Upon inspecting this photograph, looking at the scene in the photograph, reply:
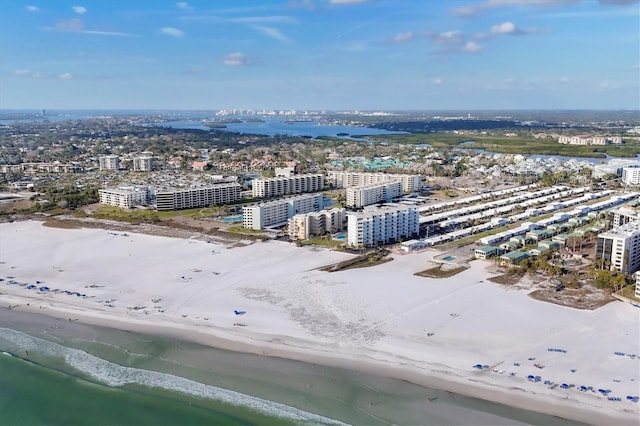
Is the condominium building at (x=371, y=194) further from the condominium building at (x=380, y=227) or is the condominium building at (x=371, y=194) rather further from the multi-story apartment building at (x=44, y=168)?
the multi-story apartment building at (x=44, y=168)

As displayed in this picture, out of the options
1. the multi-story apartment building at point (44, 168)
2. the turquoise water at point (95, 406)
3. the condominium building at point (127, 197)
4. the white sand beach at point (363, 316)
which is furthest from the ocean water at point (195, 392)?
the multi-story apartment building at point (44, 168)

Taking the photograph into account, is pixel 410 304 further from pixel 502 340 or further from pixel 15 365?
pixel 15 365

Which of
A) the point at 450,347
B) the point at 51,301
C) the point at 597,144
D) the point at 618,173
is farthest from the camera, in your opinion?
the point at 597,144

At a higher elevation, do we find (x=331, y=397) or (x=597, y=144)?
(x=597, y=144)

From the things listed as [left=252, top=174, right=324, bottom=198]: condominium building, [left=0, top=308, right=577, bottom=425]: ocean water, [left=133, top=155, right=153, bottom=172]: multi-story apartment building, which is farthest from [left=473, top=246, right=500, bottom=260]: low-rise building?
[left=133, top=155, right=153, bottom=172]: multi-story apartment building

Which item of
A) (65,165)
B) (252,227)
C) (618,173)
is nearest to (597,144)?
(618,173)

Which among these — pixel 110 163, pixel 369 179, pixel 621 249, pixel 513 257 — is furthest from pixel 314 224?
pixel 110 163
